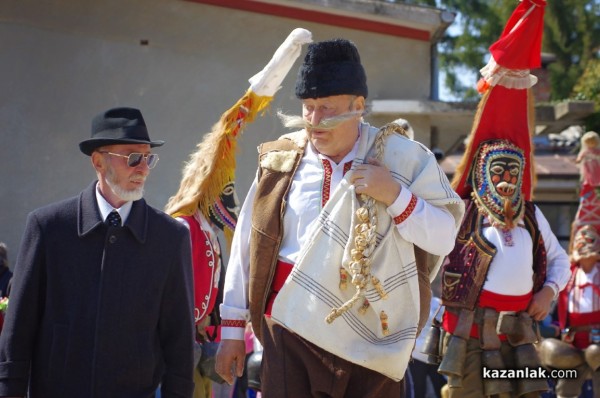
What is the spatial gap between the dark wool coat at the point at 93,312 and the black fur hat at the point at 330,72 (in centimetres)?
93

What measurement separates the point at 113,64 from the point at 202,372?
169 inches

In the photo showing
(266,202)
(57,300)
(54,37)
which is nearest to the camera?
(57,300)

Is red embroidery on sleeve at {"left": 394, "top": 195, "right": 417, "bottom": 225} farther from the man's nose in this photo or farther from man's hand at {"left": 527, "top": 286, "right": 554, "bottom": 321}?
man's hand at {"left": 527, "top": 286, "right": 554, "bottom": 321}

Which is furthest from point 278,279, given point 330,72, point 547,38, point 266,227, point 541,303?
point 547,38

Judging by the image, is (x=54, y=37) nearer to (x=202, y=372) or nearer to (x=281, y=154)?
(x=202, y=372)

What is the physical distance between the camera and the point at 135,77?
1017cm

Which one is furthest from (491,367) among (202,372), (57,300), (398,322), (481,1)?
(481,1)

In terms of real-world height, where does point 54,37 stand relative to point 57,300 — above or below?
above

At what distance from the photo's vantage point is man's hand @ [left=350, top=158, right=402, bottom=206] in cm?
437

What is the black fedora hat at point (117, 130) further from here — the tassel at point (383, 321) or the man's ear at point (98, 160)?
the tassel at point (383, 321)

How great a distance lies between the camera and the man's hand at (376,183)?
4367 mm

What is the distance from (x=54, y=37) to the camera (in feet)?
33.1

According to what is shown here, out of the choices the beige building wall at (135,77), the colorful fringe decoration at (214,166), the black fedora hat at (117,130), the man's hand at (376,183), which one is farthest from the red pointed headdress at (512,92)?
the black fedora hat at (117,130)

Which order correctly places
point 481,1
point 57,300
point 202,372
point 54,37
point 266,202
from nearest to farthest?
point 57,300, point 266,202, point 202,372, point 54,37, point 481,1
